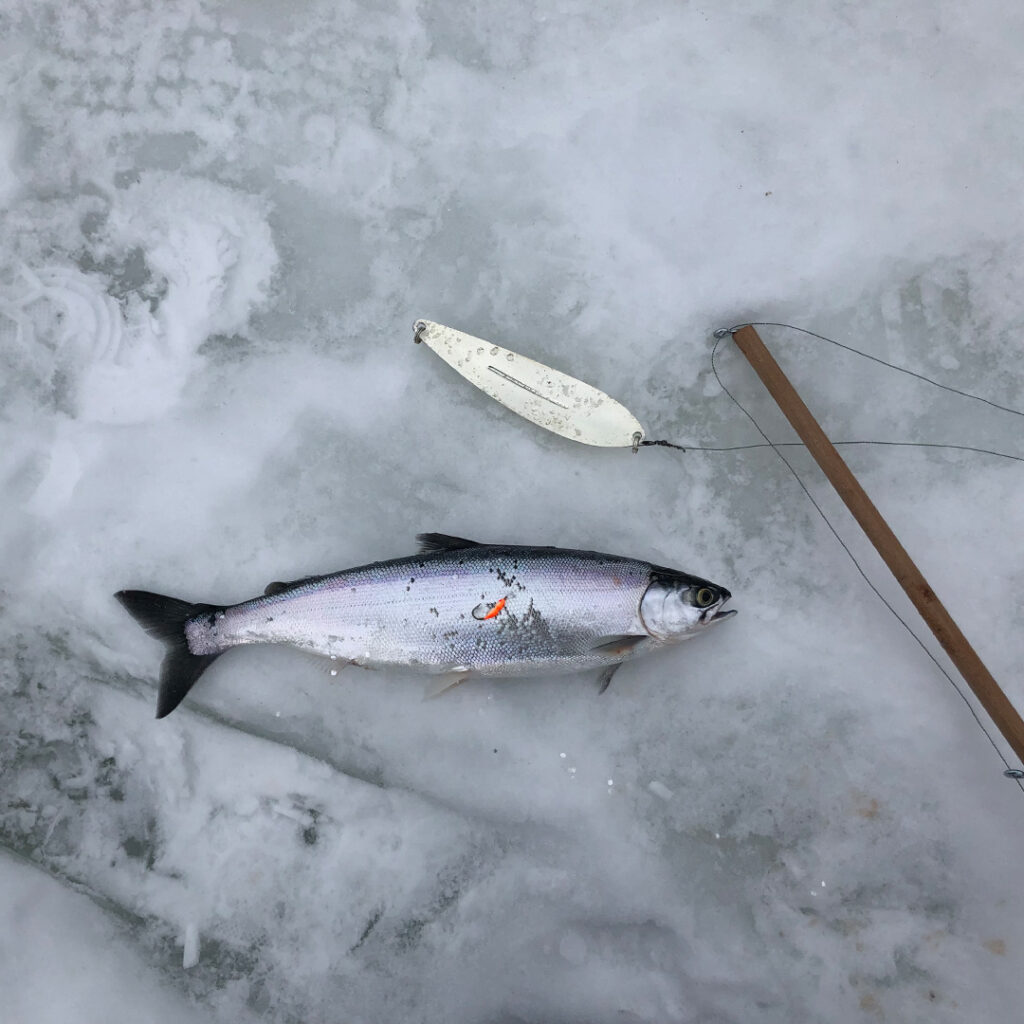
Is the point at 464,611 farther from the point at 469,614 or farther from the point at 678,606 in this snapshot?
the point at 678,606

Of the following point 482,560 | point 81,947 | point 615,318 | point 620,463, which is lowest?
point 81,947

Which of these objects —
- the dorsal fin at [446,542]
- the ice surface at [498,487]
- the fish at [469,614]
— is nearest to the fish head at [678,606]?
the fish at [469,614]

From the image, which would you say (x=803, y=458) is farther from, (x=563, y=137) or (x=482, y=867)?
(x=482, y=867)

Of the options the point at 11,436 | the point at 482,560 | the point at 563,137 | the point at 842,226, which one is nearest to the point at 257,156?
the point at 563,137

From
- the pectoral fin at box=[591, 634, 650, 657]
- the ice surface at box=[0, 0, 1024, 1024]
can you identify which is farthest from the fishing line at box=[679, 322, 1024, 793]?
the pectoral fin at box=[591, 634, 650, 657]

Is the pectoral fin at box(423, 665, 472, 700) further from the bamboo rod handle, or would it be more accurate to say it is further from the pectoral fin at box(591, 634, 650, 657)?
the bamboo rod handle

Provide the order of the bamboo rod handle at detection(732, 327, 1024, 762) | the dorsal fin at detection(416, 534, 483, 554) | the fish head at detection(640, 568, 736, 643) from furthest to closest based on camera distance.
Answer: the dorsal fin at detection(416, 534, 483, 554) → the fish head at detection(640, 568, 736, 643) → the bamboo rod handle at detection(732, 327, 1024, 762)

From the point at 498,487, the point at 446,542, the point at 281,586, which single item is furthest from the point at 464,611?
the point at 281,586
